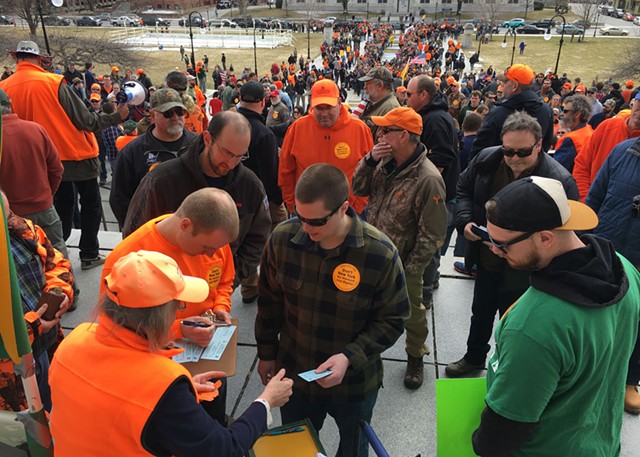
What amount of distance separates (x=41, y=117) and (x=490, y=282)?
461cm

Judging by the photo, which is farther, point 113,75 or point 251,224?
point 113,75

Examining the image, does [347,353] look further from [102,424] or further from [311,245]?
[102,424]

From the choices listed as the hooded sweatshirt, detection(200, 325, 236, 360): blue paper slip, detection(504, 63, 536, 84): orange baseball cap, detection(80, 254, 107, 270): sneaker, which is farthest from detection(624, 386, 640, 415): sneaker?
detection(80, 254, 107, 270): sneaker

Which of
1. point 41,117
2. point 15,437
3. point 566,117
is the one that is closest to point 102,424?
point 15,437

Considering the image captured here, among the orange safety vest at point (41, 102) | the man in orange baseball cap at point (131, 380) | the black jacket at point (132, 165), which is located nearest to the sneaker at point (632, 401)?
the man in orange baseball cap at point (131, 380)

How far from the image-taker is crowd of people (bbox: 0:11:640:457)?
162 cm

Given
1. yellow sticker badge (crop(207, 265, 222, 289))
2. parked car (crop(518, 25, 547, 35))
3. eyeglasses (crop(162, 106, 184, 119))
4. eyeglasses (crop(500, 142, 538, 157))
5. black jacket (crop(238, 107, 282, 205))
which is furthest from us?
parked car (crop(518, 25, 547, 35))

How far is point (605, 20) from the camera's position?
67562mm

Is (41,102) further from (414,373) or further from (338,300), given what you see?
(414,373)

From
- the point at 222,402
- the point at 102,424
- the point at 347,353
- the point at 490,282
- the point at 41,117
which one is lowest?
the point at 222,402

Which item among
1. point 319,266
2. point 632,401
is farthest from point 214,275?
point 632,401

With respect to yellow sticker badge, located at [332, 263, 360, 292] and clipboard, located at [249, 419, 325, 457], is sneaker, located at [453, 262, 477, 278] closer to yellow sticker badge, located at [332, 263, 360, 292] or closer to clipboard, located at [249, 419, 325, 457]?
yellow sticker badge, located at [332, 263, 360, 292]

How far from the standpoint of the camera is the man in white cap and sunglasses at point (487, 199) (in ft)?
10.6

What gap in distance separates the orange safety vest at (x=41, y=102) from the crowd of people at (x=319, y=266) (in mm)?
20
